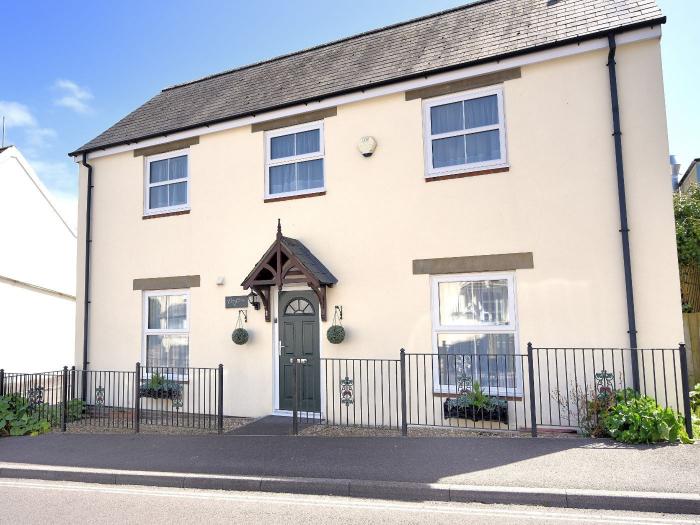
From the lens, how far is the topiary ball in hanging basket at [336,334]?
834 centimetres

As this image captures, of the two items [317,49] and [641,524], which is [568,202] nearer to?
[641,524]

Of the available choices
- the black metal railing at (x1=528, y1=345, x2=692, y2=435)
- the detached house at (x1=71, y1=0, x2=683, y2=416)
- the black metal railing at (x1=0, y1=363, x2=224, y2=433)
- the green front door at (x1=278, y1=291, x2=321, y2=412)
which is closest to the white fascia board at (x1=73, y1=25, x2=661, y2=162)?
the detached house at (x1=71, y1=0, x2=683, y2=416)

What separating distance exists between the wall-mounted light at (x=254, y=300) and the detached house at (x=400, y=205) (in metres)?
0.03

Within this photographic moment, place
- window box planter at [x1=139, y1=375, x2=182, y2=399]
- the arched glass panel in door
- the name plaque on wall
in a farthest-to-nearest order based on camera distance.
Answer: window box planter at [x1=139, y1=375, x2=182, y2=399]
the name plaque on wall
the arched glass panel in door

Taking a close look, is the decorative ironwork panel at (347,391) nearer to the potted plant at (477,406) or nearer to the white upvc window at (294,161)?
the potted plant at (477,406)

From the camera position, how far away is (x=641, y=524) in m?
4.21

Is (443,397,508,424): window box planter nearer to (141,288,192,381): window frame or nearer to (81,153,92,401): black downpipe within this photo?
(141,288,192,381): window frame

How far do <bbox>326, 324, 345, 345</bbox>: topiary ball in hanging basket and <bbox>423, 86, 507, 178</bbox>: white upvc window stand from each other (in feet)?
9.45

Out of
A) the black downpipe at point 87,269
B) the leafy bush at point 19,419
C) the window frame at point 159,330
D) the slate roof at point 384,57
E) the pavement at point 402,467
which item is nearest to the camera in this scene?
the pavement at point 402,467

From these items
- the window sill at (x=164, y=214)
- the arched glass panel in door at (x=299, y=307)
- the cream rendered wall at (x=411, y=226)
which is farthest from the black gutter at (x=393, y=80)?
the arched glass panel in door at (x=299, y=307)

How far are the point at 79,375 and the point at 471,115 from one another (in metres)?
9.47

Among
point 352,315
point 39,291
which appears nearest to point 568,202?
point 352,315

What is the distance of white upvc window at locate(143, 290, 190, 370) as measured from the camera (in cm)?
1002

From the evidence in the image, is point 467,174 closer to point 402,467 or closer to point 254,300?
point 254,300
